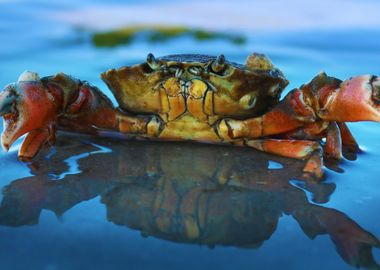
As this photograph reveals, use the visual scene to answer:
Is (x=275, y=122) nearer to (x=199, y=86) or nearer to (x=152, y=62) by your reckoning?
(x=199, y=86)

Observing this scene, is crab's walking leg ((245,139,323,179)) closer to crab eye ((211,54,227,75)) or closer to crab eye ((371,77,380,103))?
crab eye ((371,77,380,103))

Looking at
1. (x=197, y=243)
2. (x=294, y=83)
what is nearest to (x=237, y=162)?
(x=197, y=243)

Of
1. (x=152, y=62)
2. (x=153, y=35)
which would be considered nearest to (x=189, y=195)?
(x=152, y=62)

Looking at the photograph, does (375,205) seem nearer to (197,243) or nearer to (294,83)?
(197,243)

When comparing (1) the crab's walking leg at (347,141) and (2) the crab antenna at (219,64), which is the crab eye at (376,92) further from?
(2) the crab antenna at (219,64)

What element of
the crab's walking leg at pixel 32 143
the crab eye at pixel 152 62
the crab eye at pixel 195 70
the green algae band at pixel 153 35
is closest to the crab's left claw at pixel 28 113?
the crab's walking leg at pixel 32 143

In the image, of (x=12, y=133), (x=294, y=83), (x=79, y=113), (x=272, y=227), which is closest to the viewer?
(x=272, y=227)

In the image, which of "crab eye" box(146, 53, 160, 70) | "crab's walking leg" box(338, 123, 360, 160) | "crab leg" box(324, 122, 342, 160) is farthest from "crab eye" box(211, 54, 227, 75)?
"crab's walking leg" box(338, 123, 360, 160)
